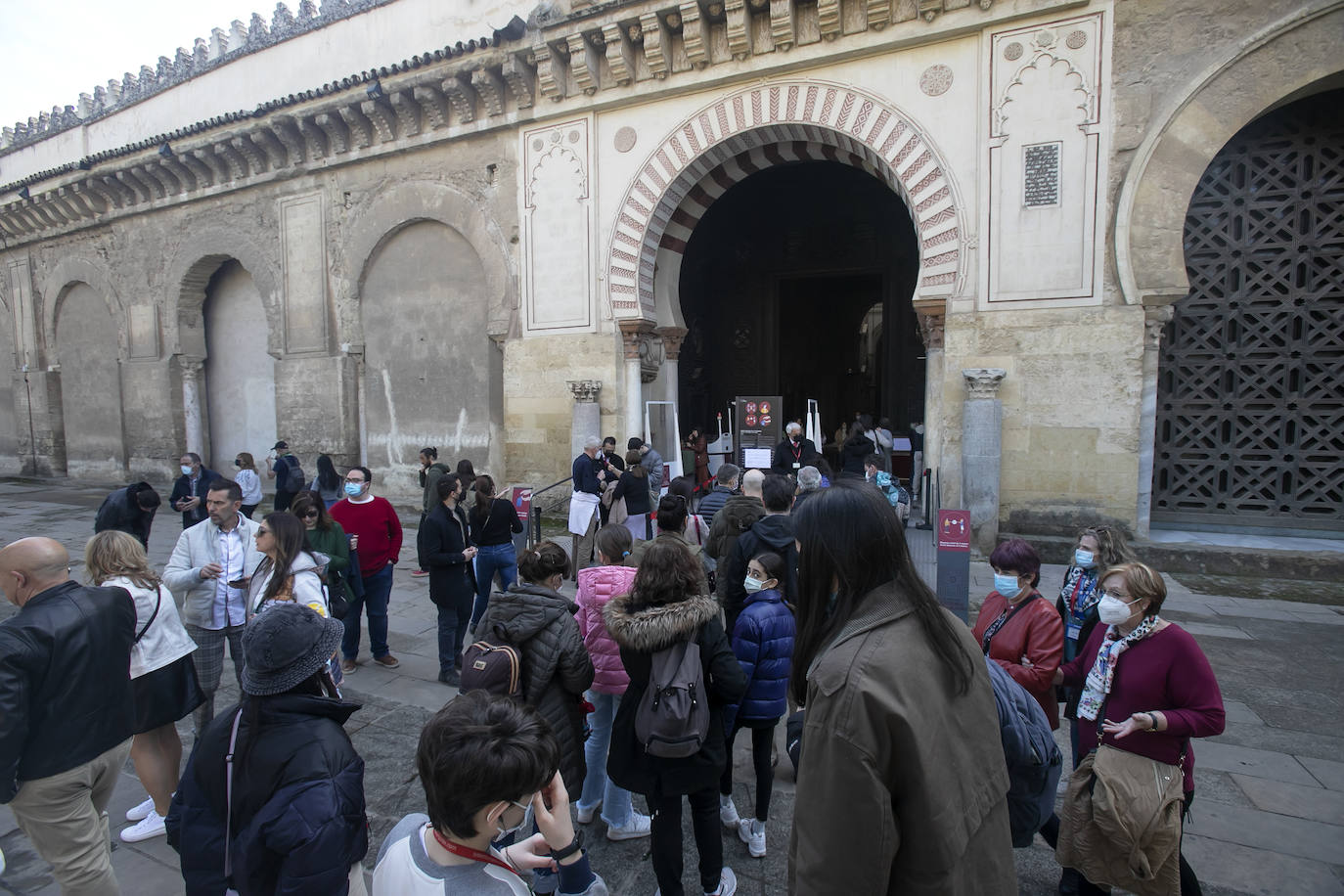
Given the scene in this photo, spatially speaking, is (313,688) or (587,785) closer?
(313,688)

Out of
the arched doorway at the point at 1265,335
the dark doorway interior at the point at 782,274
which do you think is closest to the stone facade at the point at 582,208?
the arched doorway at the point at 1265,335

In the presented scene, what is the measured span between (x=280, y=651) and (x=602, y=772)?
1803mm

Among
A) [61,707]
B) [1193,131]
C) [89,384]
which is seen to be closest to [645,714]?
[61,707]

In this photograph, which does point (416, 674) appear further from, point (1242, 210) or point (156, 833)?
point (1242, 210)

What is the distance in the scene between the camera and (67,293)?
48.4 ft

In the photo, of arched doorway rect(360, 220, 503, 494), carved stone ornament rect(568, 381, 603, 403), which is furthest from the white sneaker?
arched doorway rect(360, 220, 503, 494)

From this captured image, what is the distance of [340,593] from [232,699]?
3.29 ft

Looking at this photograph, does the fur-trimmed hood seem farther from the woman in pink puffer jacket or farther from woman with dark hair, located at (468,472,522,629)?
woman with dark hair, located at (468,472,522,629)

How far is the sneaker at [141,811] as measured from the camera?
3033mm

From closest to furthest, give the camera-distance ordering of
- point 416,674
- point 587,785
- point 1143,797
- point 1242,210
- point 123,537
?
point 1143,797 < point 123,537 < point 587,785 < point 416,674 < point 1242,210

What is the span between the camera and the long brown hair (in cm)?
272

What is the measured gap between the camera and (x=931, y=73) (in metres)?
7.21

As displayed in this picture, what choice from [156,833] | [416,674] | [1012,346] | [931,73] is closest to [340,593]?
[416,674]

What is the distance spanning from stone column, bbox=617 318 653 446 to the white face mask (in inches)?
274
